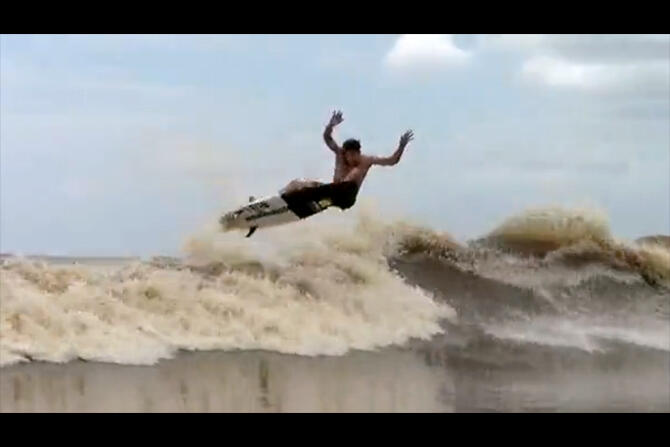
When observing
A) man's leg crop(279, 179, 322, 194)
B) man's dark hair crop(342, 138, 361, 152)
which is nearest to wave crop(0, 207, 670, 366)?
man's leg crop(279, 179, 322, 194)

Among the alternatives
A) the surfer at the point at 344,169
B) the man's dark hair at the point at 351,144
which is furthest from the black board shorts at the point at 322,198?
the man's dark hair at the point at 351,144

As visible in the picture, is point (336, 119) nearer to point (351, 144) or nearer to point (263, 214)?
point (351, 144)

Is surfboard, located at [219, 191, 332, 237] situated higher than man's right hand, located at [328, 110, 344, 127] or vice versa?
man's right hand, located at [328, 110, 344, 127]

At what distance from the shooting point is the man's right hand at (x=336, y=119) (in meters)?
3.86

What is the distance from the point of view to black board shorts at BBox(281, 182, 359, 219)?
389 cm

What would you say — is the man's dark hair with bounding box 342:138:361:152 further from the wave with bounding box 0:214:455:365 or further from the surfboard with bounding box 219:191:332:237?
the wave with bounding box 0:214:455:365

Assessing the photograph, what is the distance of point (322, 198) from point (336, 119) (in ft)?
0.92

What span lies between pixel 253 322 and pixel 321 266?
0.32 meters

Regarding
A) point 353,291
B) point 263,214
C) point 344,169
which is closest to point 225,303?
point 263,214

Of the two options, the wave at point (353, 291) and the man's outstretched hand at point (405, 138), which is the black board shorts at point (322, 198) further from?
the man's outstretched hand at point (405, 138)

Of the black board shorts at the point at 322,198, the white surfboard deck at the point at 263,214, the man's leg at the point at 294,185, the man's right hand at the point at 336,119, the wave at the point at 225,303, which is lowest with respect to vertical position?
the wave at the point at 225,303

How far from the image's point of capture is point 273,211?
12.8ft
